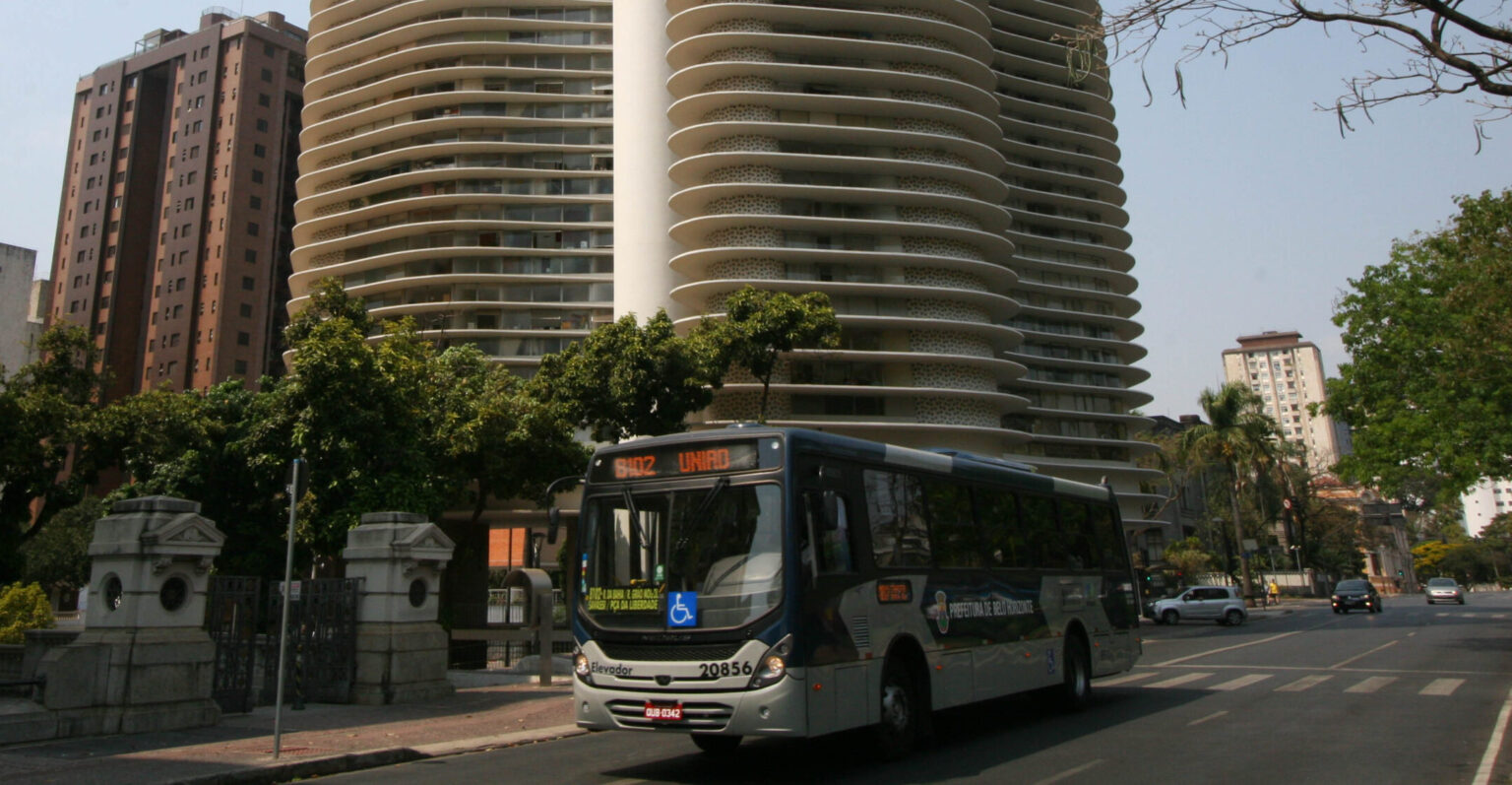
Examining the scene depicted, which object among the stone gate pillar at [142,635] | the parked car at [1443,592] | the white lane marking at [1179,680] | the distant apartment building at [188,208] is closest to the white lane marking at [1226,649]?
the white lane marking at [1179,680]

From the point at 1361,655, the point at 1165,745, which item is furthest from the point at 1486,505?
the point at 1165,745

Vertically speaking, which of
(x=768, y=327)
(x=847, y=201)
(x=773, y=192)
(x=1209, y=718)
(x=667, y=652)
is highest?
(x=773, y=192)

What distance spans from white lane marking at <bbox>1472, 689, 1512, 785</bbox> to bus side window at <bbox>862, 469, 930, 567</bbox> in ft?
16.5

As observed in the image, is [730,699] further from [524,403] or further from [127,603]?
[524,403]

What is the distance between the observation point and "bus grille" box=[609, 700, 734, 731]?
8695 millimetres

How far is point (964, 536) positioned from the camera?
37.8ft

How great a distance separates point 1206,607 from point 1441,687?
27253mm

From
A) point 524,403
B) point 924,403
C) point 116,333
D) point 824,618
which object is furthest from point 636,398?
point 116,333

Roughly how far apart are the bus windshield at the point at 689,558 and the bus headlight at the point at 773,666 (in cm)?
32

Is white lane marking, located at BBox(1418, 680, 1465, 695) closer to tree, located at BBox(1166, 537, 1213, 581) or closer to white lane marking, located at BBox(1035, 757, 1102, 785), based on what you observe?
white lane marking, located at BBox(1035, 757, 1102, 785)

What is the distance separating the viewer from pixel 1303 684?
16.2 meters

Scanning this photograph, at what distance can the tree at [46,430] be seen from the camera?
81.9 feet

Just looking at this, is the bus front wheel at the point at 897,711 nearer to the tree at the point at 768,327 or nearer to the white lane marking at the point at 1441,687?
the white lane marking at the point at 1441,687

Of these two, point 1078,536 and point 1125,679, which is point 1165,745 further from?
point 1125,679
